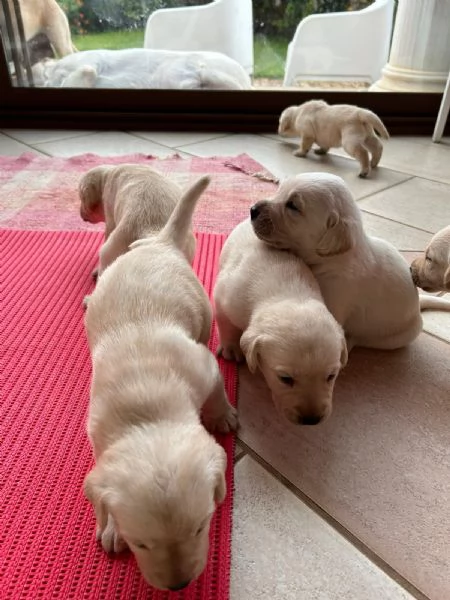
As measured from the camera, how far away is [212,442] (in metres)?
1.17

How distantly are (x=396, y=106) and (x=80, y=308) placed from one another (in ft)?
12.2

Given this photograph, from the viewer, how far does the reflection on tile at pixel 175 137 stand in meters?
4.37

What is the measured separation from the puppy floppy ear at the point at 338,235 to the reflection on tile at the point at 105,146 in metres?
2.50

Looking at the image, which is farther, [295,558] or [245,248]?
[245,248]

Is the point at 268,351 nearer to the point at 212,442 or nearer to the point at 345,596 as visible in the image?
the point at 212,442

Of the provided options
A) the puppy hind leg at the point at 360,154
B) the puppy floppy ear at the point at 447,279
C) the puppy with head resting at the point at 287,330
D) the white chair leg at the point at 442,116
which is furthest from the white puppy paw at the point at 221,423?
the white chair leg at the point at 442,116

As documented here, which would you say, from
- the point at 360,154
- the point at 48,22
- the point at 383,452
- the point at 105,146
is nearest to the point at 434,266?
the point at 383,452

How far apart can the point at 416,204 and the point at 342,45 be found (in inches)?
90.8

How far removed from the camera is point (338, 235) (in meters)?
1.82

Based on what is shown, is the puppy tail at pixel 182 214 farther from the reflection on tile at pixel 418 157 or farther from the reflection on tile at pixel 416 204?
the reflection on tile at pixel 418 157

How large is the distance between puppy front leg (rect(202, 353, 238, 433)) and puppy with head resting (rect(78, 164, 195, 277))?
0.60m

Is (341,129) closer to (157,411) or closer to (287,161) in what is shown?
(287,161)

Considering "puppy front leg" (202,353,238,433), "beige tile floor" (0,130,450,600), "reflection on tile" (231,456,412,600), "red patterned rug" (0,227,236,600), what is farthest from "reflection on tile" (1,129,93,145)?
"reflection on tile" (231,456,412,600)

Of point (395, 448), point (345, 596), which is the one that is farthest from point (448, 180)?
point (345, 596)
